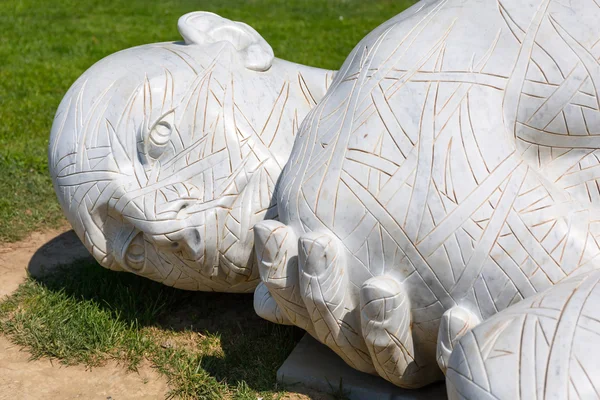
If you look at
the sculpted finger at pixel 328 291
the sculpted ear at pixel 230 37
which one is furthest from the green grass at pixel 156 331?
the sculpted ear at pixel 230 37

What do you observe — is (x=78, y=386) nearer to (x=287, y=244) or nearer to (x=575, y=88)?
(x=287, y=244)

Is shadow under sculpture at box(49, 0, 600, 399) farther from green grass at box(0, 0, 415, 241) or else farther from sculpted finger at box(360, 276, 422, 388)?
green grass at box(0, 0, 415, 241)

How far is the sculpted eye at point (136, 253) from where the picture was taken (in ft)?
9.01

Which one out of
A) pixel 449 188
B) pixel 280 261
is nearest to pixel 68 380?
pixel 280 261

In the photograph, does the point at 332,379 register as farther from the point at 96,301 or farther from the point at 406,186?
the point at 96,301

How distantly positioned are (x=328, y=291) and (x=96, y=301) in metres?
1.54

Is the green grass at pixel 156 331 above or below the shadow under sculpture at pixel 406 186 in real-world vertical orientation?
below

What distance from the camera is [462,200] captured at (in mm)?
2066

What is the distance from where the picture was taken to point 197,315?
11.1 ft

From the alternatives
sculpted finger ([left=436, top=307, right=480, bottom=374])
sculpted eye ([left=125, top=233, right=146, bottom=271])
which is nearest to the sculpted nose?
sculpted eye ([left=125, top=233, right=146, bottom=271])

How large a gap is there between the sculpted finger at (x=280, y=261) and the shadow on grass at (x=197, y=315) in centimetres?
54

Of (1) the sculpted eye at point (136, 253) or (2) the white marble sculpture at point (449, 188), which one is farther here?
(1) the sculpted eye at point (136, 253)

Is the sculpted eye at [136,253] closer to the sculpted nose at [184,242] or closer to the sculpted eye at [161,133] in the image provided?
the sculpted nose at [184,242]

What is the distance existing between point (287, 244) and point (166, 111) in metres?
0.70
